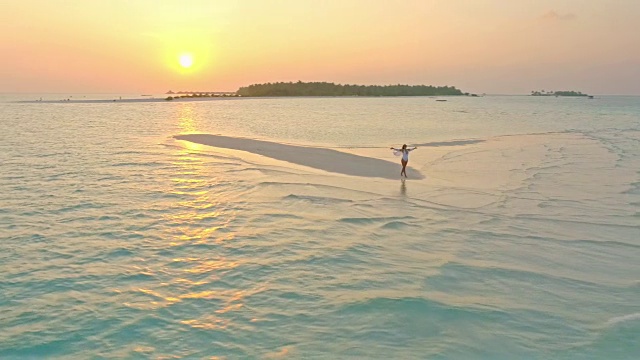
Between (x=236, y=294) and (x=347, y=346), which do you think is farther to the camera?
(x=236, y=294)

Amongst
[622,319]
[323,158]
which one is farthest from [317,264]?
[323,158]

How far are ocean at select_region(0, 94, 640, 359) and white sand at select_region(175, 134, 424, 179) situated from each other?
1114mm

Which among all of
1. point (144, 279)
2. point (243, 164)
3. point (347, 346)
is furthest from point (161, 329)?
point (243, 164)

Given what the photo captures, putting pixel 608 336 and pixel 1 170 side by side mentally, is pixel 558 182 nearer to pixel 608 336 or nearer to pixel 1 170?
pixel 608 336

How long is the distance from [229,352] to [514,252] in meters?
7.86

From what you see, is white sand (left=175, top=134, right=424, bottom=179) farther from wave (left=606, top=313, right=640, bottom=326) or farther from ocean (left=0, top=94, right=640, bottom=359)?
wave (left=606, top=313, right=640, bottom=326)

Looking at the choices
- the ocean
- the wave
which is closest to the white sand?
the ocean

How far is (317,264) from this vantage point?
10.6 m

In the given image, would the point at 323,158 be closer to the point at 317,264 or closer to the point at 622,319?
the point at 317,264

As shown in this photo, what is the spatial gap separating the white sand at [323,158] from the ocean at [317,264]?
1.11 m

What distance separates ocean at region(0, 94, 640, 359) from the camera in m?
7.41

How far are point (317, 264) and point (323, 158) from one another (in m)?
17.2

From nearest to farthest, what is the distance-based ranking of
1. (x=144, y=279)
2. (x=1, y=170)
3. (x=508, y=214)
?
1. (x=144, y=279)
2. (x=508, y=214)
3. (x=1, y=170)

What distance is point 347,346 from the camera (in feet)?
23.6
